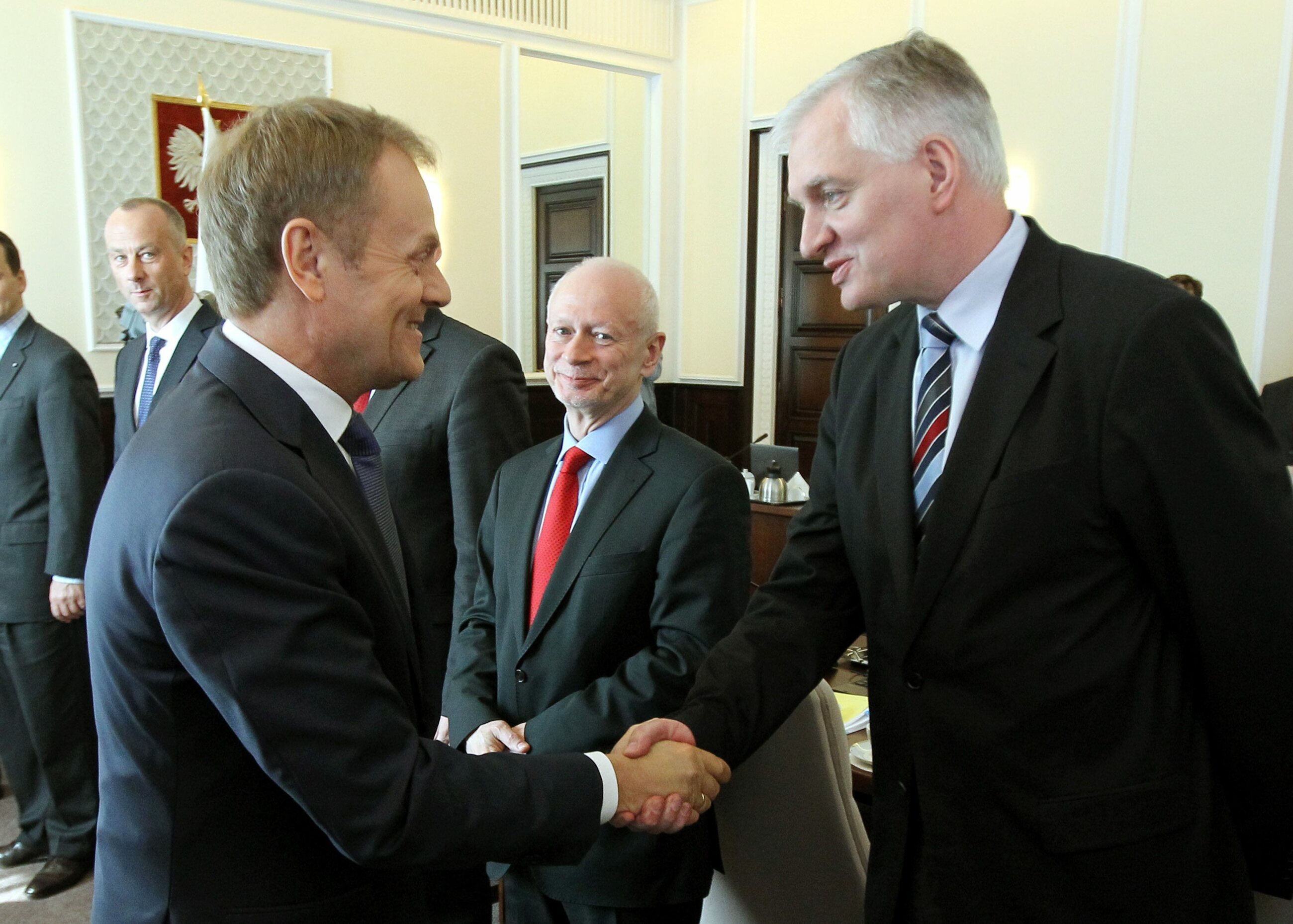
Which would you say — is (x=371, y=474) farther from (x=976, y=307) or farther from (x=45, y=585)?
(x=45, y=585)

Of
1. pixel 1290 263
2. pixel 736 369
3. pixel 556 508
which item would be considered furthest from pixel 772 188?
pixel 556 508

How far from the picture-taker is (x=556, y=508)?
6.82 ft

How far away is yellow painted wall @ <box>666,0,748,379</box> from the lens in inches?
323

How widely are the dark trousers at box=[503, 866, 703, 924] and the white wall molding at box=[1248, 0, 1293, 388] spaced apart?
539cm

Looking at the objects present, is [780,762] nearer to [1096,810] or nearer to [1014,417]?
[1096,810]

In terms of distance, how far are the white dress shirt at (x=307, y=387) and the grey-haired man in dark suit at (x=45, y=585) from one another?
2362 mm

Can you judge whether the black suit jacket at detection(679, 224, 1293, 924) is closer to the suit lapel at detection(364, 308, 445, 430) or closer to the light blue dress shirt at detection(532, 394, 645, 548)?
the light blue dress shirt at detection(532, 394, 645, 548)

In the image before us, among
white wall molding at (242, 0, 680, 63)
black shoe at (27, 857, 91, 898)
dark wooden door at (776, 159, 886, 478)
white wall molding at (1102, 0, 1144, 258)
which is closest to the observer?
black shoe at (27, 857, 91, 898)

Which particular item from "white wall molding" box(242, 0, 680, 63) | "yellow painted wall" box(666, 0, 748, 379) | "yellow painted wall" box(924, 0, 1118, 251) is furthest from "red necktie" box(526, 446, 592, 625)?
"yellow painted wall" box(666, 0, 748, 379)

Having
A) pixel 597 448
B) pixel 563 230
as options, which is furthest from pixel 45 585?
pixel 563 230

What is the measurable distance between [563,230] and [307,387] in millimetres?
8137

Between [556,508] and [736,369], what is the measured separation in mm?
6484

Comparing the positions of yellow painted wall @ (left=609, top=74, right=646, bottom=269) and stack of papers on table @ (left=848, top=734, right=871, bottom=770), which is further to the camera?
yellow painted wall @ (left=609, top=74, right=646, bottom=269)

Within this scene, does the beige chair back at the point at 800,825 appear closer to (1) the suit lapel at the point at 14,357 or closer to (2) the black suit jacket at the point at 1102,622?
(2) the black suit jacket at the point at 1102,622
